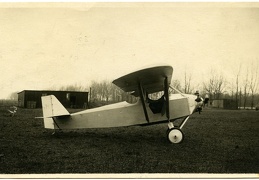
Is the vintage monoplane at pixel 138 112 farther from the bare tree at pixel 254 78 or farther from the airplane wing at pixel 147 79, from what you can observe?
the bare tree at pixel 254 78

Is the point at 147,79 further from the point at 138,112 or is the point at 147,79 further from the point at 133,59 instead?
the point at 133,59

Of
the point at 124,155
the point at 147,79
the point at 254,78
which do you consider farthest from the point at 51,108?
the point at 254,78

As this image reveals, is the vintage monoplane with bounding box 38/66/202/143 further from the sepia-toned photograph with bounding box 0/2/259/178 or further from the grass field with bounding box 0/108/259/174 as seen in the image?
the grass field with bounding box 0/108/259/174

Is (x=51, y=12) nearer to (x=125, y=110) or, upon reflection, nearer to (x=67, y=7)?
(x=67, y=7)

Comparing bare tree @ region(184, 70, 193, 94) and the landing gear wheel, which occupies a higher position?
bare tree @ region(184, 70, 193, 94)

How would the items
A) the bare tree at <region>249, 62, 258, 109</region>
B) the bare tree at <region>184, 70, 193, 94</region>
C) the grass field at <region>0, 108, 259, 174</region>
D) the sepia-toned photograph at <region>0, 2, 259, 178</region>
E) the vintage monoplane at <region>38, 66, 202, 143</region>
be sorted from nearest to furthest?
1. the grass field at <region>0, 108, 259, 174</region>
2. the sepia-toned photograph at <region>0, 2, 259, 178</region>
3. the vintage monoplane at <region>38, 66, 202, 143</region>
4. the bare tree at <region>249, 62, 258, 109</region>
5. the bare tree at <region>184, 70, 193, 94</region>

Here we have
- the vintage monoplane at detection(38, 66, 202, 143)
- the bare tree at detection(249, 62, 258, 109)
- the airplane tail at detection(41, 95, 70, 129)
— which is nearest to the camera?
the vintage monoplane at detection(38, 66, 202, 143)

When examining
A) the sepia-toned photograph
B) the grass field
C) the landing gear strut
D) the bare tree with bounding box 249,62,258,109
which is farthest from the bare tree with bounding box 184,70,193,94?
the landing gear strut

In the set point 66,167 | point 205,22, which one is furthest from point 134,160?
point 205,22
